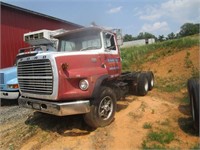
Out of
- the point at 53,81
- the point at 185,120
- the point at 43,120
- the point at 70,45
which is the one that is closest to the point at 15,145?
the point at 43,120

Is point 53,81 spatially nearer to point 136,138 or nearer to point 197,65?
point 136,138

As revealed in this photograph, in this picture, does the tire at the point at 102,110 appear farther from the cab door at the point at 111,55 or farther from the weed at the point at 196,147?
the weed at the point at 196,147

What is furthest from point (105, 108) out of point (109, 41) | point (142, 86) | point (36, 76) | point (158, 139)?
point (142, 86)

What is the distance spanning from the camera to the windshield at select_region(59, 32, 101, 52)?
6031 millimetres

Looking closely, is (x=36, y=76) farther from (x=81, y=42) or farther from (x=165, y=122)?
(x=165, y=122)

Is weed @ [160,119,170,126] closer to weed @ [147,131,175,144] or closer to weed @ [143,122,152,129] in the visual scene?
weed @ [143,122,152,129]

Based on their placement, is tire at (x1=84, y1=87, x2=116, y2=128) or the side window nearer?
tire at (x1=84, y1=87, x2=116, y2=128)

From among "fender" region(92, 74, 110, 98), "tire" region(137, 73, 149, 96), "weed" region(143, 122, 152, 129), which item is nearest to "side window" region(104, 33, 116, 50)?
"fender" region(92, 74, 110, 98)

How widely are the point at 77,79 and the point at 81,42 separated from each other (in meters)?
1.68

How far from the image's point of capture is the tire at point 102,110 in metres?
5.11

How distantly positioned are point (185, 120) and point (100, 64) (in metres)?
2.55

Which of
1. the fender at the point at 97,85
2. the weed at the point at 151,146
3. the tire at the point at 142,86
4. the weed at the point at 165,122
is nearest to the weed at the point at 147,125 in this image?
the weed at the point at 165,122

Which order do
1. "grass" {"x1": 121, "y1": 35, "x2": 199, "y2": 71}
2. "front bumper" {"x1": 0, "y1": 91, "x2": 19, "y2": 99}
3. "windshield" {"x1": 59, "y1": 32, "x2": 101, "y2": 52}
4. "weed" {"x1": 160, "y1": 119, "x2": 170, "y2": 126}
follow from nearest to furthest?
"weed" {"x1": 160, "y1": 119, "x2": 170, "y2": 126}
"windshield" {"x1": 59, "y1": 32, "x2": 101, "y2": 52}
"front bumper" {"x1": 0, "y1": 91, "x2": 19, "y2": 99}
"grass" {"x1": 121, "y1": 35, "x2": 199, "y2": 71}

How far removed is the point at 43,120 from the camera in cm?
641
